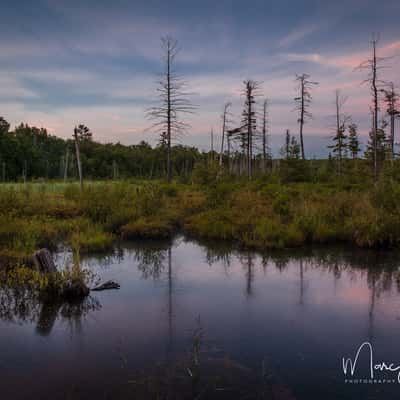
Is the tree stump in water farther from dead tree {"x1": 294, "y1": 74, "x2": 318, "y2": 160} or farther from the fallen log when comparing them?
dead tree {"x1": 294, "y1": 74, "x2": 318, "y2": 160}

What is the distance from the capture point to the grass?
1086cm

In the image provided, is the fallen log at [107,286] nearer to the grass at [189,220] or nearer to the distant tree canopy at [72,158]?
the grass at [189,220]

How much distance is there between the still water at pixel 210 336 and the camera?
13.2 ft

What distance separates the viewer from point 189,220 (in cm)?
1534

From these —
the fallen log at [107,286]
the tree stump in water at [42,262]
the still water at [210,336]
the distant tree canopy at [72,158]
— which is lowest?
the still water at [210,336]

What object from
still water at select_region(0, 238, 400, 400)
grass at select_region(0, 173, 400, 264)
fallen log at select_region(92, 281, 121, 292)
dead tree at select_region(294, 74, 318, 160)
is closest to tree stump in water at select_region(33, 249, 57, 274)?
still water at select_region(0, 238, 400, 400)

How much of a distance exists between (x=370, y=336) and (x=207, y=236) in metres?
8.21

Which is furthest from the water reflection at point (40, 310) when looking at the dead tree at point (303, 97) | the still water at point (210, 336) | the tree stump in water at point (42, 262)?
the dead tree at point (303, 97)

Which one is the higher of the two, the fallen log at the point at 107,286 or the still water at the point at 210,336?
the fallen log at the point at 107,286

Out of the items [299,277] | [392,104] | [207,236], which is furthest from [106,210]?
[392,104]

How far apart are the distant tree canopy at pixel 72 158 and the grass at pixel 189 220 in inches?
1464

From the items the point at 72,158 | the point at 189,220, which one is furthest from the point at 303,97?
the point at 72,158

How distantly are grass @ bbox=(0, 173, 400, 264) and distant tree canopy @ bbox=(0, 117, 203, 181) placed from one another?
37197mm

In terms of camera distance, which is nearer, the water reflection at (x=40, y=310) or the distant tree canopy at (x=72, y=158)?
the water reflection at (x=40, y=310)
